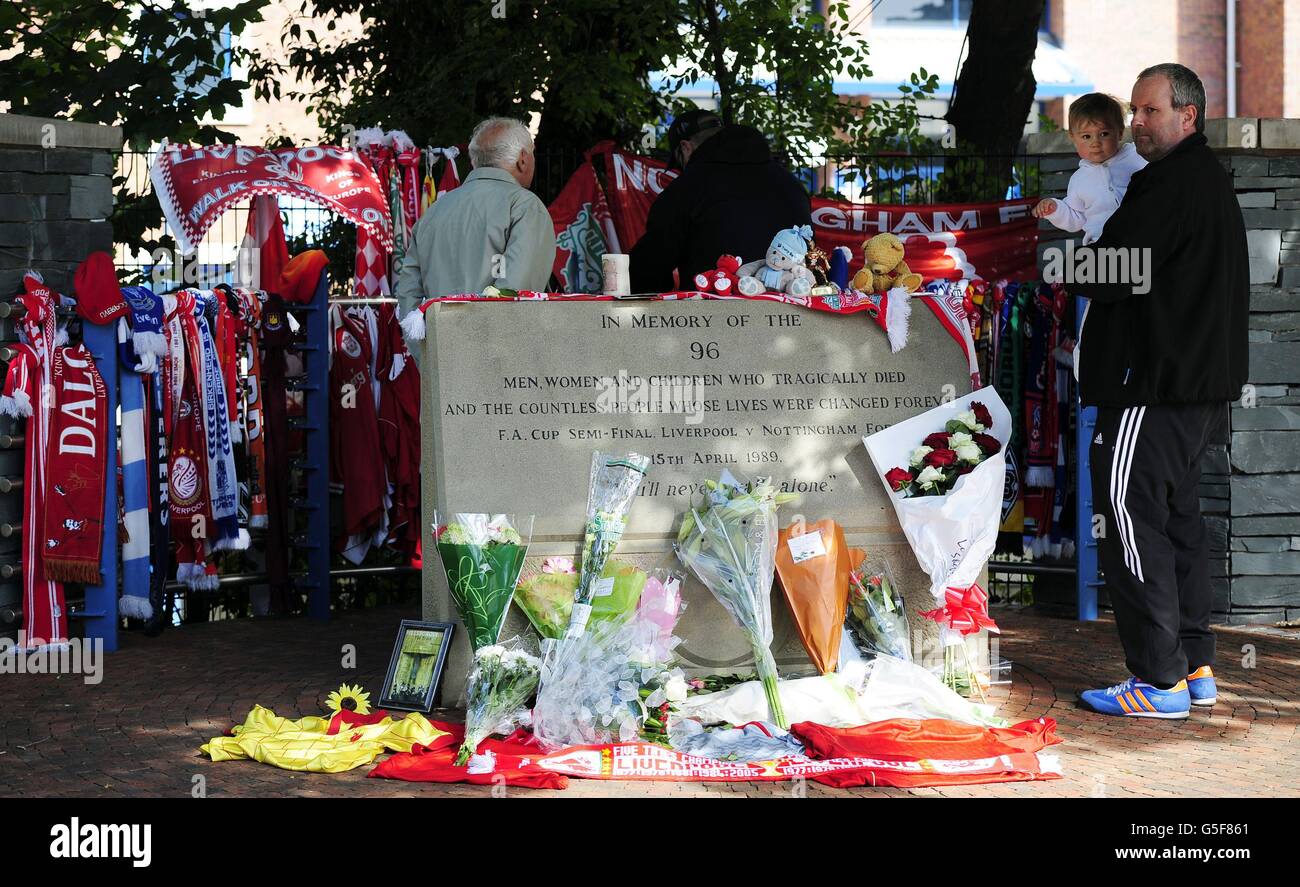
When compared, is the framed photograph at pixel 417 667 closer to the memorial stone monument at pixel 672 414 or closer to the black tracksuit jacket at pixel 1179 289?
the memorial stone monument at pixel 672 414

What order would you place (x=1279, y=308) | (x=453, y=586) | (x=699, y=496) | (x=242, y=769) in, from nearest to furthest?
1. (x=242, y=769)
2. (x=453, y=586)
3. (x=699, y=496)
4. (x=1279, y=308)

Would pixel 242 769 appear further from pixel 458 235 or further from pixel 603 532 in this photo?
pixel 458 235

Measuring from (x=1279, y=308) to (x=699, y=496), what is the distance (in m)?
3.45

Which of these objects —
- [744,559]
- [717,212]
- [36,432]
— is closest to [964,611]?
[744,559]

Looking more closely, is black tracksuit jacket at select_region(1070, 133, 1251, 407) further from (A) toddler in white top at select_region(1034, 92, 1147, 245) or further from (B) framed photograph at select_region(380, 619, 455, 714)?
(B) framed photograph at select_region(380, 619, 455, 714)

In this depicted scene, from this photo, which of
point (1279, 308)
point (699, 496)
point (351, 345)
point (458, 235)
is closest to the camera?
point (699, 496)

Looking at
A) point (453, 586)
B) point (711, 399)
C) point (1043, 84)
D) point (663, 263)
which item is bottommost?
point (453, 586)

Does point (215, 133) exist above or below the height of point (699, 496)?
above

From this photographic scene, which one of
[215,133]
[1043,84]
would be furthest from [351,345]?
[1043,84]

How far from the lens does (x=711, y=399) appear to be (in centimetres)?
602

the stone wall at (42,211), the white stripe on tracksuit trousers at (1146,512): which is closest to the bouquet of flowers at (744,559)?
the white stripe on tracksuit trousers at (1146,512)

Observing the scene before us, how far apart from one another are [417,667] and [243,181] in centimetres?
357

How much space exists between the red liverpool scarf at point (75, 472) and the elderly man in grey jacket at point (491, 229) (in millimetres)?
1590

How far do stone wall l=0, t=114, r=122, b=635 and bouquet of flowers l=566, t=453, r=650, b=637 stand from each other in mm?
2911
